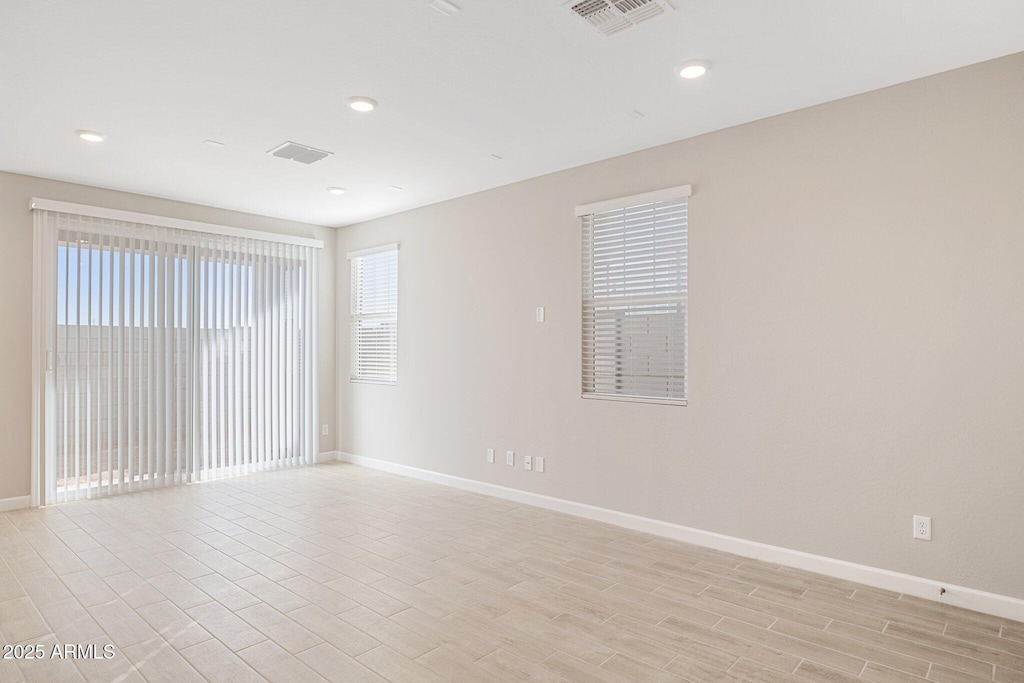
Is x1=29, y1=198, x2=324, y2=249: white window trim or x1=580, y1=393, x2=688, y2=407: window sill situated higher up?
x1=29, y1=198, x2=324, y2=249: white window trim

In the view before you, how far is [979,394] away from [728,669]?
1.88 meters

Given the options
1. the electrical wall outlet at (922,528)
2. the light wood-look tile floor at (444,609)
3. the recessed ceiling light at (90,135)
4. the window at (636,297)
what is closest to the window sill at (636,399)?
the window at (636,297)

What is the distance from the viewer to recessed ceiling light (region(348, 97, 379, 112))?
10.7 feet

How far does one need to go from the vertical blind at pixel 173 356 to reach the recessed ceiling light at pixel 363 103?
10.4 ft

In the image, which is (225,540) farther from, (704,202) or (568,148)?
(704,202)

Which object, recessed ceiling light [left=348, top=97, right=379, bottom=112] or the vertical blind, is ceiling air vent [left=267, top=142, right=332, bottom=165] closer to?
recessed ceiling light [left=348, top=97, right=379, bottom=112]

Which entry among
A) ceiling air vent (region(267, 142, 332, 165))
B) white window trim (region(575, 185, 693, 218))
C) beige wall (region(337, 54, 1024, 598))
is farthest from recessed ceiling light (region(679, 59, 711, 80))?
ceiling air vent (region(267, 142, 332, 165))

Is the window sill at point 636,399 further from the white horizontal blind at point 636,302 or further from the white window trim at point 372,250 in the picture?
the white window trim at point 372,250

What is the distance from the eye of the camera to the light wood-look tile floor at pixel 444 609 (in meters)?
2.34

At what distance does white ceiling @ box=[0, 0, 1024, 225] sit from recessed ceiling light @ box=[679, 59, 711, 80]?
0.05 meters

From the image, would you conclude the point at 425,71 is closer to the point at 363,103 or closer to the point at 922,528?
the point at 363,103

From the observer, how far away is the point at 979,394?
113 inches

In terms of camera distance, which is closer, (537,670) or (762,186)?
(537,670)

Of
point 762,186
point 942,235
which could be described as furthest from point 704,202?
point 942,235
